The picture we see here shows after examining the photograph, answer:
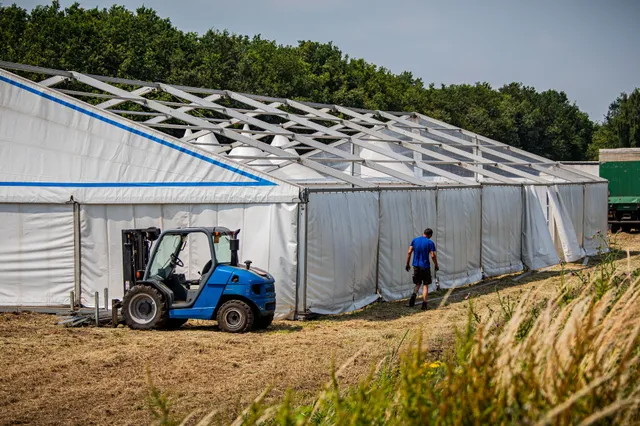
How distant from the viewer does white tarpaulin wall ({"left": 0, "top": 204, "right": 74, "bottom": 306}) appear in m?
15.3

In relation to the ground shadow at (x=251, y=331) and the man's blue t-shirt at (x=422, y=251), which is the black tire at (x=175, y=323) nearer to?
the ground shadow at (x=251, y=331)

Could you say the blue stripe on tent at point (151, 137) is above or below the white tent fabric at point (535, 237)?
above

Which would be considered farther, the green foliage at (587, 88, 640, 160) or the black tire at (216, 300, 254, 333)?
the green foliage at (587, 88, 640, 160)

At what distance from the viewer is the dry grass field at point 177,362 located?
841 cm

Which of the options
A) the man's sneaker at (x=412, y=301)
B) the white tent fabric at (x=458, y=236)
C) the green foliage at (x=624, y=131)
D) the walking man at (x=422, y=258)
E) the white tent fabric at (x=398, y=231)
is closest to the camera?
the walking man at (x=422, y=258)

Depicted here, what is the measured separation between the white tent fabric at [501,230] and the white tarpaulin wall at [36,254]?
1003cm

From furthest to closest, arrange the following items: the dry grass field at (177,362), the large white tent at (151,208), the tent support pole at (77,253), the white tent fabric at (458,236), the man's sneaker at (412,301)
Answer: the white tent fabric at (458,236), the man's sneaker at (412,301), the tent support pole at (77,253), the large white tent at (151,208), the dry grass field at (177,362)

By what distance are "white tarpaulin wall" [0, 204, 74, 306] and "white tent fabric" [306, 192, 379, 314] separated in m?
4.56

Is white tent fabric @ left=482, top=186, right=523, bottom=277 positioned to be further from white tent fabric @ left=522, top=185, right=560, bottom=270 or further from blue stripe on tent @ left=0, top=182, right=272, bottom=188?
blue stripe on tent @ left=0, top=182, right=272, bottom=188

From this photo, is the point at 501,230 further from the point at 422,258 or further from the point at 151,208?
the point at 151,208

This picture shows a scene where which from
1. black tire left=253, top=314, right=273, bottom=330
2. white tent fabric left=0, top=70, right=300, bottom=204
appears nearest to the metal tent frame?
white tent fabric left=0, top=70, right=300, bottom=204

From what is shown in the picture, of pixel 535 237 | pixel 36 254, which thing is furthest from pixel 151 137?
pixel 535 237

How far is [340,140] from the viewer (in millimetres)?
24750

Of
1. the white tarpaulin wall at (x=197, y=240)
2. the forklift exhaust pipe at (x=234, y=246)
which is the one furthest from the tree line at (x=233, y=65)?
the forklift exhaust pipe at (x=234, y=246)
